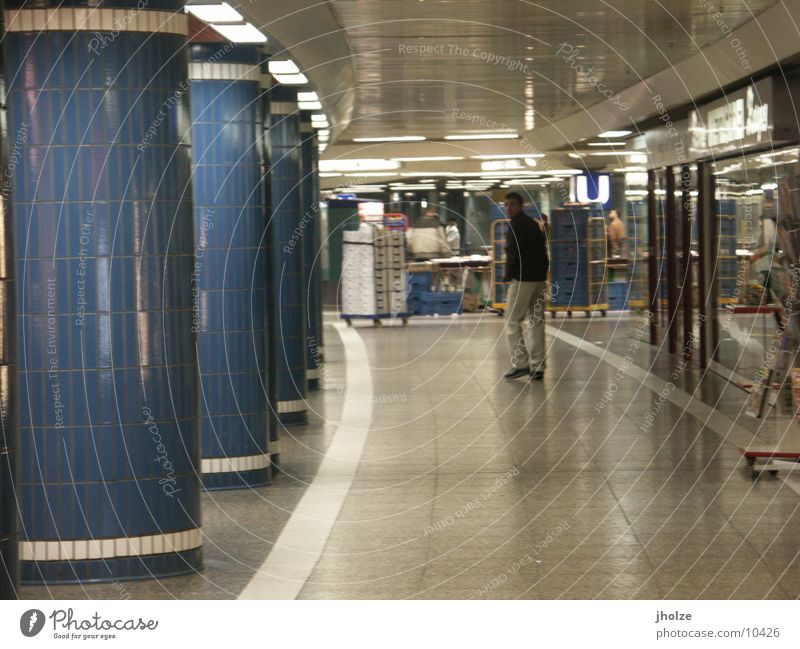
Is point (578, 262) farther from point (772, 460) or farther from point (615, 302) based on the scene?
point (772, 460)

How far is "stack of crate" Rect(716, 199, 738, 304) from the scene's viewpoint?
1415 cm

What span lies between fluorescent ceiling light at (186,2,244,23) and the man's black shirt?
22.7 ft

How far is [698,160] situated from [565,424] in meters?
5.07

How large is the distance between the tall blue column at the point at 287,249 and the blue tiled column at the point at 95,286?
18.4 feet

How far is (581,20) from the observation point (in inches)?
425

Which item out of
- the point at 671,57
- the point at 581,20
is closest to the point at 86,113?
the point at 581,20

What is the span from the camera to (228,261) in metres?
8.86

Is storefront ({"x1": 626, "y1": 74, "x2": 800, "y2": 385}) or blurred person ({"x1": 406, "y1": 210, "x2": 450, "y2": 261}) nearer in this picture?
storefront ({"x1": 626, "y1": 74, "x2": 800, "y2": 385})

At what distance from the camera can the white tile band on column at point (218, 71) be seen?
8.81 meters

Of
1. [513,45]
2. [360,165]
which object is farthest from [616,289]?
[513,45]

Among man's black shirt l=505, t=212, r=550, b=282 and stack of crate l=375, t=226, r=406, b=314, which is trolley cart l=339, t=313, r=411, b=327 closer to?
stack of crate l=375, t=226, r=406, b=314

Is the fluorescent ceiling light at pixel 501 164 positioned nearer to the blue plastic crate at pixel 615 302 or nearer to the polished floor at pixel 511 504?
the blue plastic crate at pixel 615 302

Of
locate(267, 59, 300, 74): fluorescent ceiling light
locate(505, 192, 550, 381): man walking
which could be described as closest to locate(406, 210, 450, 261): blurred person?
locate(505, 192, 550, 381): man walking

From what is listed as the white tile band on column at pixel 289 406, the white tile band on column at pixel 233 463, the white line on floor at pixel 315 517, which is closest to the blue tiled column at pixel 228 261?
the white tile band on column at pixel 233 463
